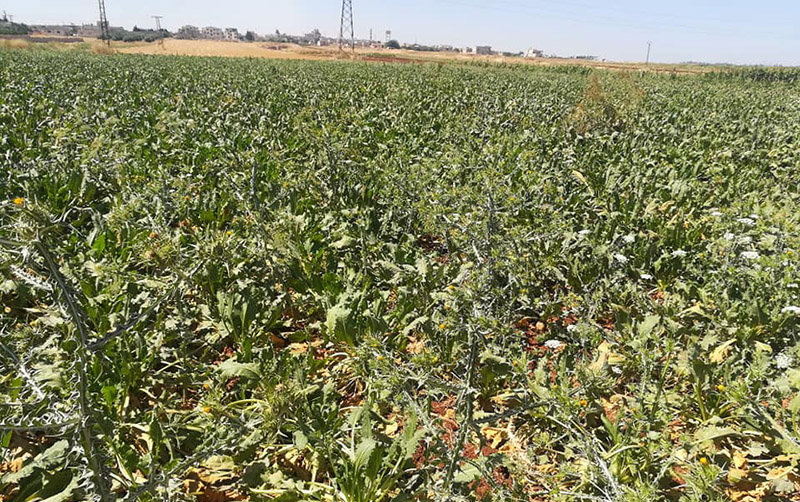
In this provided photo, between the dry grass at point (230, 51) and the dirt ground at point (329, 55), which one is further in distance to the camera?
the dry grass at point (230, 51)

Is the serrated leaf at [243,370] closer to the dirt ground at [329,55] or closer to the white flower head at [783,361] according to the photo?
the white flower head at [783,361]

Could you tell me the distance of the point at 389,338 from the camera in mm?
3783

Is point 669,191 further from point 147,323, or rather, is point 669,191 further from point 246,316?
point 147,323

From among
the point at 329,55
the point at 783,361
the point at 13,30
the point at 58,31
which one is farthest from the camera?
the point at 58,31

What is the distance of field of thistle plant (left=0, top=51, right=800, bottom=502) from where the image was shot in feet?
8.20

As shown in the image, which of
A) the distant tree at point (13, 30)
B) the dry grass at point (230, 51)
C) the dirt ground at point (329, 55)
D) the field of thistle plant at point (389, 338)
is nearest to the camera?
the field of thistle plant at point (389, 338)

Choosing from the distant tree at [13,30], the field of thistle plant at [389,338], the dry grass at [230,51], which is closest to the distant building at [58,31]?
the distant tree at [13,30]

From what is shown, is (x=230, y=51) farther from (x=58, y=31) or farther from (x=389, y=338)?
(x=58, y=31)

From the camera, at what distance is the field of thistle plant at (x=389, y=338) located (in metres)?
2.50

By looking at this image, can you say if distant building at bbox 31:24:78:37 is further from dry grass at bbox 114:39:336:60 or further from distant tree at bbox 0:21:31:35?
dry grass at bbox 114:39:336:60

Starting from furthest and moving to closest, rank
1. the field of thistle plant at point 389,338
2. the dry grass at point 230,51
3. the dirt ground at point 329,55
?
the dry grass at point 230,51 → the dirt ground at point 329,55 → the field of thistle plant at point 389,338

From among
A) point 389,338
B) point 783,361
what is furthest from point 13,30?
point 783,361

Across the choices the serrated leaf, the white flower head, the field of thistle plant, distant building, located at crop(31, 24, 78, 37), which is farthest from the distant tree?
the white flower head

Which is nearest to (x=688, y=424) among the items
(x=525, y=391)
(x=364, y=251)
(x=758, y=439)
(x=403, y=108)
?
(x=758, y=439)
